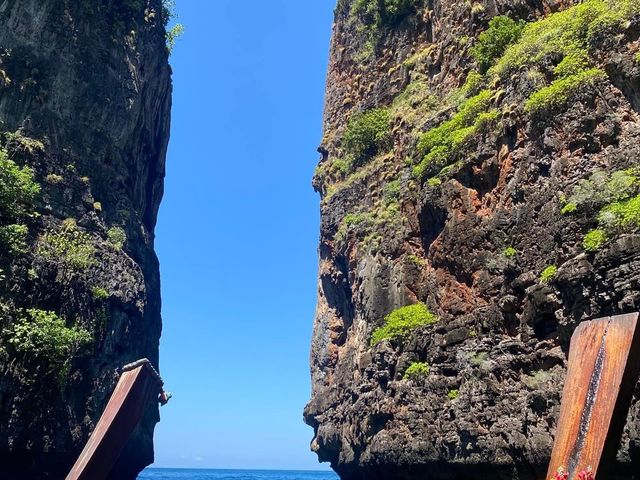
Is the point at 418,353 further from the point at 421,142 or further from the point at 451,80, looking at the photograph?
the point at 451,80

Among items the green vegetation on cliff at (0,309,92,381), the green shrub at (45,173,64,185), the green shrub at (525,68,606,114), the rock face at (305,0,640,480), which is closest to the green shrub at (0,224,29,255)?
the green vegetation on cliff at (0,309,92,381)

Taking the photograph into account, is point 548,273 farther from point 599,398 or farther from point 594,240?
point 599,398

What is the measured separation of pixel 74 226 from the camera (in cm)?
2383

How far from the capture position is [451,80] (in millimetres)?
23453

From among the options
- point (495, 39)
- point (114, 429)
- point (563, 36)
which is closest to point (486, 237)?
point (563, 36)

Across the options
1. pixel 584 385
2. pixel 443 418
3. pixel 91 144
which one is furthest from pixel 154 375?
pixel 91 144

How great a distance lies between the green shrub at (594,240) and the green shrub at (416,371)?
6530 mm

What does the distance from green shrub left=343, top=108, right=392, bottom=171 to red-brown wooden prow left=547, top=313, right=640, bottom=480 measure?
1973cm

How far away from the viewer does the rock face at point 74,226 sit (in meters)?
19.3

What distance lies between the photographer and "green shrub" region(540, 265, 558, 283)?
1435 centimetres

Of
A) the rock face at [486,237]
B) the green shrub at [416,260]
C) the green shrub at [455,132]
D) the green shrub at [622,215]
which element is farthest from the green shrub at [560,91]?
the green shrub at [416,260]

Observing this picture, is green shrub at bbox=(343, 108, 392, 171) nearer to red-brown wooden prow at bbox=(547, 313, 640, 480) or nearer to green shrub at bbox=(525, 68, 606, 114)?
green shrub at bbox=(525, 68, 606, 114)

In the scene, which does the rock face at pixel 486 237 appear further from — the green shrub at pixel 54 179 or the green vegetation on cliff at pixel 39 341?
the green shrub at pixel 54 179

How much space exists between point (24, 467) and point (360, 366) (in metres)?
12.7
